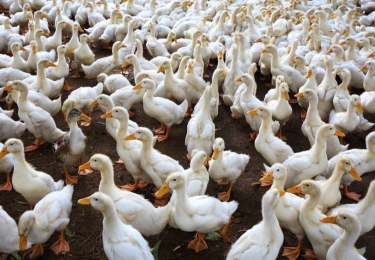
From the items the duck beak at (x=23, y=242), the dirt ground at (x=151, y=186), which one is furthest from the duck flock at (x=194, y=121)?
the dirt ground at (x=151, y=186)

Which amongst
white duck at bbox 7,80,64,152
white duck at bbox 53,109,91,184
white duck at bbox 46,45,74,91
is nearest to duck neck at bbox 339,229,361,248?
white duck at bbox 53,109,91,184

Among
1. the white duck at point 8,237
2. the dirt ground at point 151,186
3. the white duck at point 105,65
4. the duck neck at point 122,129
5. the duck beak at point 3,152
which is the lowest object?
the dirt ground at point 151,186

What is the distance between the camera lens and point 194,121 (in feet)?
18.4

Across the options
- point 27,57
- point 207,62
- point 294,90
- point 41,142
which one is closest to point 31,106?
point 41,142

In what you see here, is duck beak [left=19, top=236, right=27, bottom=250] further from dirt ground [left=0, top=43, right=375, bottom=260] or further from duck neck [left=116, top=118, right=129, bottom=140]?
duck neck [left=116, top=118, right=129, bottom=140]

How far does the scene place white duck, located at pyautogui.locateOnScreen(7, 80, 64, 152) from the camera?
18.5 ft

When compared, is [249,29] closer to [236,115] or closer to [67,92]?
[236,115]

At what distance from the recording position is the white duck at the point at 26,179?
4.45 meters

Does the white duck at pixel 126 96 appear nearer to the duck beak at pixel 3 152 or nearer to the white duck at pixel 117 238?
the duck beak at pixel 3 152

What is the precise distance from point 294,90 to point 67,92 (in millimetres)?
4345

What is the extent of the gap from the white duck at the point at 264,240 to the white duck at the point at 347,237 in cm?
54

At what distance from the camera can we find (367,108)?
632cm

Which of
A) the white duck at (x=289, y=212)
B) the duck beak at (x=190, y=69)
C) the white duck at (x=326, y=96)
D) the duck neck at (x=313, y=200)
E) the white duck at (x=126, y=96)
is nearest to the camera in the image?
the duck neck at (x=313, y=200)

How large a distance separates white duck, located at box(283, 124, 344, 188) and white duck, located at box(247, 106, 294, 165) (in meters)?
0.26
